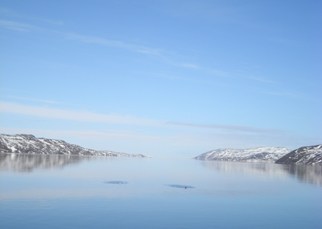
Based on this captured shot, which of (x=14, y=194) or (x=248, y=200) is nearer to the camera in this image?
(x=14, y=194)

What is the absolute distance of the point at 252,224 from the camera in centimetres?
5188

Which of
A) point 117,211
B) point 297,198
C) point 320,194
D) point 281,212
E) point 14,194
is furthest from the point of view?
point 320,194

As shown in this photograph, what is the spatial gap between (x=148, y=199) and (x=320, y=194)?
43431 millimetres

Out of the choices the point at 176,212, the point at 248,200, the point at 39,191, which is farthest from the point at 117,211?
the point at 248,200

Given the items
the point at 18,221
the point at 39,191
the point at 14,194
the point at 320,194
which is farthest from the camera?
the point at 320,194

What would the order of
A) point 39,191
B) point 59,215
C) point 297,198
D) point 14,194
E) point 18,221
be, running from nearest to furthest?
1. point 18,221
2. point 59,215
3. point 14,194
4. point 39,191
5. point 297,198

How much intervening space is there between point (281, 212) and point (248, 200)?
43.7 ft

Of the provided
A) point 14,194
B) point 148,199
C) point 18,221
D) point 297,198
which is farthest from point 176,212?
point 297,198

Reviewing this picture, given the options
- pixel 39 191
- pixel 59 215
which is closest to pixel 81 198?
pixel 39 191

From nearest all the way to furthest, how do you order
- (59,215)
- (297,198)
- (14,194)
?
(59,215), (14,194), (297,198)

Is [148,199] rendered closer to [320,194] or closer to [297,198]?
[297,198]

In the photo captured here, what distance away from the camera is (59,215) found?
50.7 metres

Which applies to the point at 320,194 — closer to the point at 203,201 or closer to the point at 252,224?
the point at 203,201

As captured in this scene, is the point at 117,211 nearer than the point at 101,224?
No
